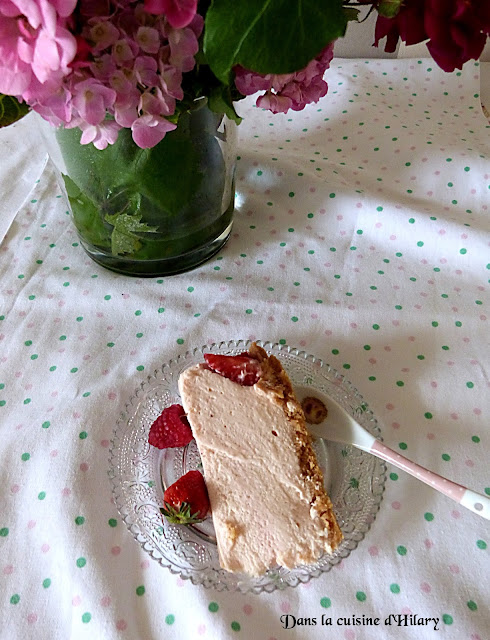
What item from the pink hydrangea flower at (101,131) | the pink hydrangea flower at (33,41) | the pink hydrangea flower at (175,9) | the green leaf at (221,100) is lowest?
the pink hydrangea flower at (101,131)

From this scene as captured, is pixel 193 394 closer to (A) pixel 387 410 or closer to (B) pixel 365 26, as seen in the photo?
(A) pixel 387 410

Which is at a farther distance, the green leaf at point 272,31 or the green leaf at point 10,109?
the green leaf at point 10,109

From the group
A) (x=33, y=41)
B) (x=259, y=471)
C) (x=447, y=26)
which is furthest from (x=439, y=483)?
(x=33, y=41)

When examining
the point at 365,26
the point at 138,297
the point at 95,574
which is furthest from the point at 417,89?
the point at 95,574

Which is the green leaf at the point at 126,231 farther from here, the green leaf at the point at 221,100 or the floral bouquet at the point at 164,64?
the green leaf at the point at 221,100

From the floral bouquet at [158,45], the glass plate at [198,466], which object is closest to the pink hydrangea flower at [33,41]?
the floral bouquet at [158,45]

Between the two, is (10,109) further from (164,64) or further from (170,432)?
(170,432)

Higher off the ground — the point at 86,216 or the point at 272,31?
the point at 272,31

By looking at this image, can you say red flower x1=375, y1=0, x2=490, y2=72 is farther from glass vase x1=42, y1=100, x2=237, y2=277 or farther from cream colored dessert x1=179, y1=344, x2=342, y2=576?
cream colored dessert x1=179, y1=344, x2=342, y2=576

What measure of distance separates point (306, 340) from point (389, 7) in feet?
1.28

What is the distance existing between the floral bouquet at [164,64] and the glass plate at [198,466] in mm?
225

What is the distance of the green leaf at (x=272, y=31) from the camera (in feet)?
1.32

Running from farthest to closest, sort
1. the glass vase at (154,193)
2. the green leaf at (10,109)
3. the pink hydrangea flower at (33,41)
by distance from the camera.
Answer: the glass vase at (154,193)
the green leaf at (10,109)
the pink hydrangea flower at (33,41)

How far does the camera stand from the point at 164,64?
475 mm
